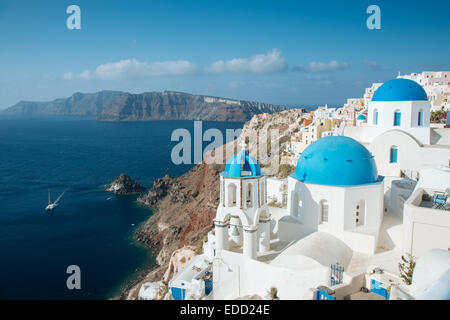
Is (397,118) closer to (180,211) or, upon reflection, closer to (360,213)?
(360,213)

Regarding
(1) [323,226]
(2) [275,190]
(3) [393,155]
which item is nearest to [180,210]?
(2) [275,190]

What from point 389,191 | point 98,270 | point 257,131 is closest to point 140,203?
point 98,270

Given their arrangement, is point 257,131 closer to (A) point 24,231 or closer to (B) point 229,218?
(A) point 24,231

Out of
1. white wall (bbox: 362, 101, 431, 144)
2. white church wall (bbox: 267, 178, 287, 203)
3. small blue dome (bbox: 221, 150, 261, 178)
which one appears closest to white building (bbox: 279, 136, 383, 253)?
small blue dome (bbox: 221, 150, 261, 178)

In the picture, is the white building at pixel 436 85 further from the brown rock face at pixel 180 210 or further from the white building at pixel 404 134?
the brown rock face at pixel 180 210

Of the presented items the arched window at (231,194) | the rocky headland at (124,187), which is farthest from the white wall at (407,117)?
the rocky headland at (124,187)

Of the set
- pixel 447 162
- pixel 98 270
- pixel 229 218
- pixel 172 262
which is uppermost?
pixel 447 162
